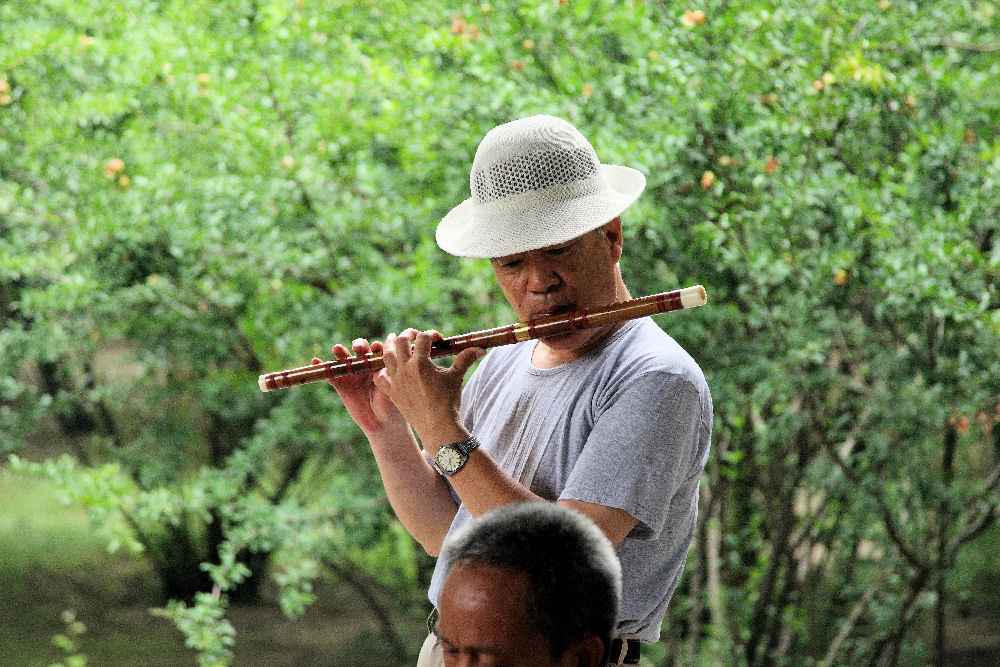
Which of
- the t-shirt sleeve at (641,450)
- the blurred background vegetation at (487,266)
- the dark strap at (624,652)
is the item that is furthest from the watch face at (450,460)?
the blurred background vegetation at (487,266)

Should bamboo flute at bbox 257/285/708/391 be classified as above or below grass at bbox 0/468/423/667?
above

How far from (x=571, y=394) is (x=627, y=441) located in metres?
0.19

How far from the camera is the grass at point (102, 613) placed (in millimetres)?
5508

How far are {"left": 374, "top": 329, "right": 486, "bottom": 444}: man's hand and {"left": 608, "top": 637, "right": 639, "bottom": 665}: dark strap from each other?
0.44m

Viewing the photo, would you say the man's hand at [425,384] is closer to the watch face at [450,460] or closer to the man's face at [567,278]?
the watch face at [450,460]

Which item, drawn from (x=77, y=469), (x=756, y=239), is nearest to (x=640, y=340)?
(x=756, y=239)

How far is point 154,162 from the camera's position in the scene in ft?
14.9

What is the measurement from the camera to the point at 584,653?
133cm

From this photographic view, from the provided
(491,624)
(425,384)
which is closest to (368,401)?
(425,384)

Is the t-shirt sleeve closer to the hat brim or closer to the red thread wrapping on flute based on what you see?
the red thread wrapping on flute

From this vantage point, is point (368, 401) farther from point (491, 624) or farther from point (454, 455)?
point (491, 624)

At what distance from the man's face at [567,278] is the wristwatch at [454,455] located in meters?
0.25

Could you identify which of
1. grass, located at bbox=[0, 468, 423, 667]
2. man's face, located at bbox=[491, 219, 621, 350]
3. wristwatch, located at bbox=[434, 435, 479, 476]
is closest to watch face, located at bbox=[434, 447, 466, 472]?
wristwatch, located at bbox=[434, 435, 479, 476]

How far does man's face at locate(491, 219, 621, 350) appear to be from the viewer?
69.2 inches
